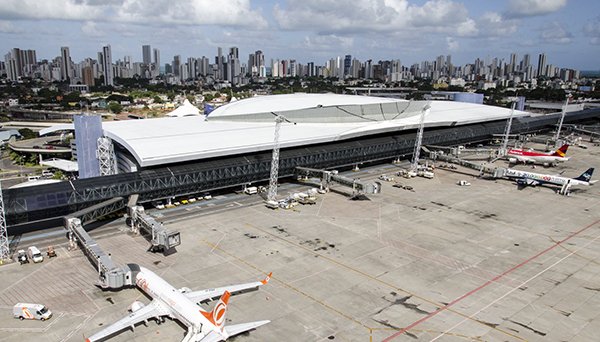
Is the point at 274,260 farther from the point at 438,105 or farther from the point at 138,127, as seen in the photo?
the point at 438,105

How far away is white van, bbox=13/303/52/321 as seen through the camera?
1592 inches

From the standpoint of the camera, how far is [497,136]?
146 meters

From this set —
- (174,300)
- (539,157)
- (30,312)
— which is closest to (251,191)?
(174,300)

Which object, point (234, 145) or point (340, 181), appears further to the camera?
point (340, 181)

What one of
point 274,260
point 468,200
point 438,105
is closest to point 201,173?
point 274,260

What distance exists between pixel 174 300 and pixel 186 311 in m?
2.27

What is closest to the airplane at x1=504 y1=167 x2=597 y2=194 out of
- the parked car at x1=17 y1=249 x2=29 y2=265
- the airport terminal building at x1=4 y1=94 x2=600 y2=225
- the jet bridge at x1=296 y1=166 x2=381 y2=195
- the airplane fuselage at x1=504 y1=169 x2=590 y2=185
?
the airplane fuselage at x1=504 y1=169 x2=590 y2=185

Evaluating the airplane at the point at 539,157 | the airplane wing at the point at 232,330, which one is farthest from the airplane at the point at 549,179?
the airplane wing at the point at 232,330

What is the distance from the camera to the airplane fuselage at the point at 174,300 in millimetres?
37500

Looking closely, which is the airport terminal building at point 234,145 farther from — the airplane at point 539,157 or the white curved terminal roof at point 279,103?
the airplane at point 539,157

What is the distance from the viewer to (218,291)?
44125mm

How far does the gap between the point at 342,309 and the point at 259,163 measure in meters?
46.4

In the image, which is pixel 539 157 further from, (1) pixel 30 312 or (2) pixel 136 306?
(1) pixel 30 312

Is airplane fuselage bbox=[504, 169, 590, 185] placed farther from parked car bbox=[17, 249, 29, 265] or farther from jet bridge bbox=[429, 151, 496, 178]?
parked car bbox=[17, 249, 29, 265]
